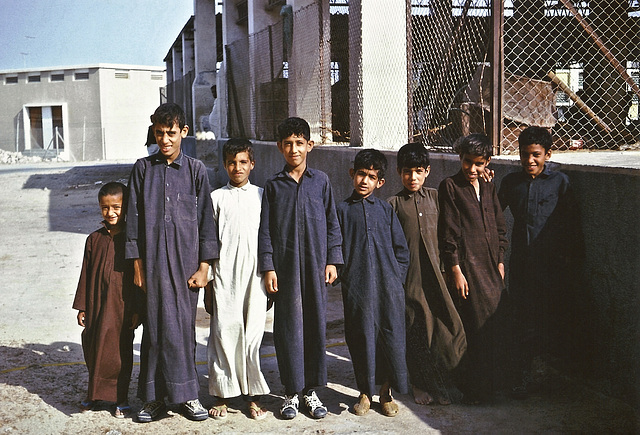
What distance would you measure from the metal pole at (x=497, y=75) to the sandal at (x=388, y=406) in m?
1.93

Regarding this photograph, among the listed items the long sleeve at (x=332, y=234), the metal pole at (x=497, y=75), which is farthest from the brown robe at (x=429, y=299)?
the metal pole at (x=497, y=75)

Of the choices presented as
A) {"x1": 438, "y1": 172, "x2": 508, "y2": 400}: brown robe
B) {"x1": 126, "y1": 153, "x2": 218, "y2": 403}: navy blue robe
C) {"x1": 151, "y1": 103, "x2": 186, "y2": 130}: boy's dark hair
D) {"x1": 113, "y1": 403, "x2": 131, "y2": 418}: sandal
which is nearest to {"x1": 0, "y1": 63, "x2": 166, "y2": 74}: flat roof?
{"x1": 151, "y1": 103, "x2": 186, "y2": 130}: boy's dark hair

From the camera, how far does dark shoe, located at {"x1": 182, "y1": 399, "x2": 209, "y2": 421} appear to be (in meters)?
3.38

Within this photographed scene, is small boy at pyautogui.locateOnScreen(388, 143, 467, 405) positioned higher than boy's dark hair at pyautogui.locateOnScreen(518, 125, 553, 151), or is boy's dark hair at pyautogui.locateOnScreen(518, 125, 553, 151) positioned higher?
boy's dark hair at pyautogui.locateOnScreen(518, 125, 553, 151)

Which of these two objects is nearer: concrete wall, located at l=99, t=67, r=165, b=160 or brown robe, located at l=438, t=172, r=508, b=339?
brown robe, located at l=438, t=172, r=508, b=339

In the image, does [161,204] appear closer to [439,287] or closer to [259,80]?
[439,287]

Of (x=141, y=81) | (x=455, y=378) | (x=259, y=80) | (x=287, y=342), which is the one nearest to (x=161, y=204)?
(x=287, y=342)

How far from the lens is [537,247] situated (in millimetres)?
3613

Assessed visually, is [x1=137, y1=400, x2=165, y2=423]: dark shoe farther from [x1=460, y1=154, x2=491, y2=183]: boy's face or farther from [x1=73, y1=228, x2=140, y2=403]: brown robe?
[x1=460, y1=154, x2=491, y2=183]: boy's face

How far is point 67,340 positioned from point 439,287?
2.67m

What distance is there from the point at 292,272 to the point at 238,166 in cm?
58

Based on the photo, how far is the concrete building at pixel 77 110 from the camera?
102 feet

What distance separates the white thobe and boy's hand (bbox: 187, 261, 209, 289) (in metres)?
0.06

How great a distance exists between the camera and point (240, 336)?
11.2 feet
